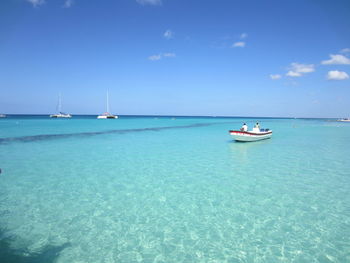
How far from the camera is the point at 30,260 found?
15.4 feet

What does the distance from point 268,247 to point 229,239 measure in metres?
0.92

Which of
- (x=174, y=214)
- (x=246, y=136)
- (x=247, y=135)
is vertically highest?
(x=247, y=135)

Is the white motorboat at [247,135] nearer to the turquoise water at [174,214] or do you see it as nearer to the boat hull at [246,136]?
the boat hull at [246,136]

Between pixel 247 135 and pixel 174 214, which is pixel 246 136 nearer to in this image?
pixel 247 135

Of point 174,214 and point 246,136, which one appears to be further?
point 246,136

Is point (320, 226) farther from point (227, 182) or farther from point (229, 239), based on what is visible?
point (227, 182)

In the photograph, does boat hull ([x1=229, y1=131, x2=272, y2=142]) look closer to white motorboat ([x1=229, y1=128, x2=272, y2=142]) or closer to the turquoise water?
white motorboat ([x1=229, y1=128, x2=272, y2=142])

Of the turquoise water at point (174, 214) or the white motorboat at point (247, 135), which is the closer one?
the turquoise water at point (174, 214)

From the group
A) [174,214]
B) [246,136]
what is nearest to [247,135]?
[246,136]

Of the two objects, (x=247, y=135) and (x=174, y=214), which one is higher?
(x=247, y=135)

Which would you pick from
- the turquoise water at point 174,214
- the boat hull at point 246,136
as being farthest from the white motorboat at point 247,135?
the turquoise water at point 174,214

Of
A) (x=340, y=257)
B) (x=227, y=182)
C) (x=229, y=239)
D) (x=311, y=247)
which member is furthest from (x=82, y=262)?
(x=227, y=182)

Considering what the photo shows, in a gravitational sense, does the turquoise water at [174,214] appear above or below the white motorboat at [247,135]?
below

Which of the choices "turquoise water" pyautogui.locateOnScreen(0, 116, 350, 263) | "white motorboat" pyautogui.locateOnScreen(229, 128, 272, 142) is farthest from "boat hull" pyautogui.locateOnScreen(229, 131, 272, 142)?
"turquoise water" pyautogui.locateOnScreen(0, 116, 350, 263)
